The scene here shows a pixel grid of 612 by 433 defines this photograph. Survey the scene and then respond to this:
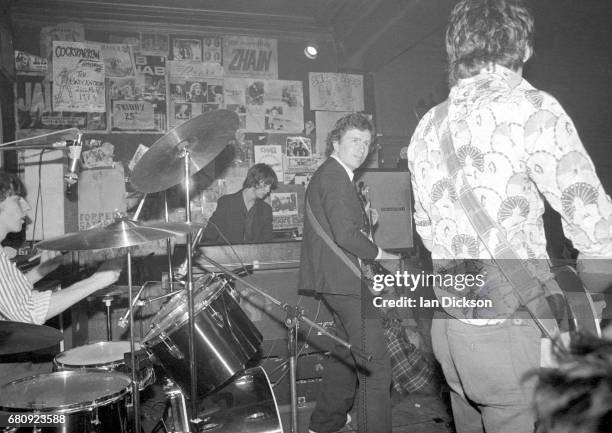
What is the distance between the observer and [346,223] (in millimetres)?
2613

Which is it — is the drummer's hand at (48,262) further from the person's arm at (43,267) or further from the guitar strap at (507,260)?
the guitar strap at (507,260)

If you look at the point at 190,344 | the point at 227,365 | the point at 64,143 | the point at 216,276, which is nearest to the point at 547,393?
the point at 190,344

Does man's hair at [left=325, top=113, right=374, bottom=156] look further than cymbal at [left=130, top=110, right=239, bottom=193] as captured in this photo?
Yes

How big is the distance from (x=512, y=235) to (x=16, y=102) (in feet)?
16.5

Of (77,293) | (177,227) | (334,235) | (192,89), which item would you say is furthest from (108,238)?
(192,89)

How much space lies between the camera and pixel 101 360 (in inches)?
93.9

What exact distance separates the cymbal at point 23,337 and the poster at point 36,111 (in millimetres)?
3609

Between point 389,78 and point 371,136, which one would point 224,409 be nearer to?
point 371,136

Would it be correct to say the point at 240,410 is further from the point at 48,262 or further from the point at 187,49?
the point at 187,49

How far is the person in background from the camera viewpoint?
8.54 ft

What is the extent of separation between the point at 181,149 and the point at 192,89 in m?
3.06

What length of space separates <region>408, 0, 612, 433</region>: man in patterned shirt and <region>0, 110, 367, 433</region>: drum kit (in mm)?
682

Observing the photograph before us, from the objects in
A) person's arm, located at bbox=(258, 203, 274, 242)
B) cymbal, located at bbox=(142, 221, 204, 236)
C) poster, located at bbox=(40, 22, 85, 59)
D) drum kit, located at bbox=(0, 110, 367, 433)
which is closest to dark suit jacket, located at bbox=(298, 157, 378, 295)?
drum kit, located at bbox=(0, 110, 367, 433)

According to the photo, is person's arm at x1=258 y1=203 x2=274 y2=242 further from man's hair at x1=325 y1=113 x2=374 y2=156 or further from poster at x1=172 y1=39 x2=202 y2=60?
man's hair at x1=325 y1=113 x2=374 y2=156
